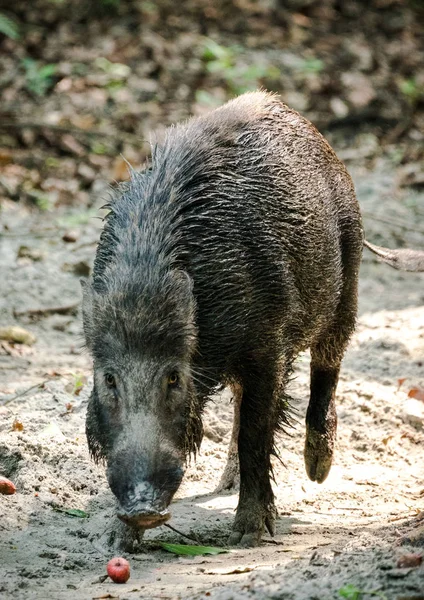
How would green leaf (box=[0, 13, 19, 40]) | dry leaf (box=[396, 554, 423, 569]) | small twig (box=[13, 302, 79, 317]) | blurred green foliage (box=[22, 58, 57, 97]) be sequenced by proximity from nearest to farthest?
dry leaf (box=[396, 554, 423, 569]), small twig (box=[13, 302, 79, 317]), blurred green foliage (box=[22, 58, 57, 97]), green leaf (box=[0, 13, 19, 40])

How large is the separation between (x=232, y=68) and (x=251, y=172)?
878cm

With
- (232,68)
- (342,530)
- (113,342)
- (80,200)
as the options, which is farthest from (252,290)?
(232,68)

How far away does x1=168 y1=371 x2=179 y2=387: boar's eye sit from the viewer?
4.43 m

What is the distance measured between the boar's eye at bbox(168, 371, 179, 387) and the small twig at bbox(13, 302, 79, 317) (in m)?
3.82

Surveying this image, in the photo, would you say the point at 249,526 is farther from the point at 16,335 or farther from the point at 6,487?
the point at 16,335

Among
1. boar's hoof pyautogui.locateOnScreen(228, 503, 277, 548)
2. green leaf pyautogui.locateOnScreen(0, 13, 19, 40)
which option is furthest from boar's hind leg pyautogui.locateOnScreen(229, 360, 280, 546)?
green leaf pyautogui.locateOnScreen(0, 13, 19, 40)

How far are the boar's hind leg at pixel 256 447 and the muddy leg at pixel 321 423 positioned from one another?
855 millimetres

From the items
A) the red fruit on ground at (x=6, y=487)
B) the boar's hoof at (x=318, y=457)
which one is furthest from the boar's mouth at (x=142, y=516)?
the boar's hoof at (x=318, y=457)

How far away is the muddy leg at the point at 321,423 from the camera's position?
5906 mm

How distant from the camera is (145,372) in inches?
170

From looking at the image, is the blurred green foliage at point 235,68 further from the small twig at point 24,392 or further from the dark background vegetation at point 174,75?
the small twig at point 24,392

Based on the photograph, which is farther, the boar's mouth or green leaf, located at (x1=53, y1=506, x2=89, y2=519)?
green leaf, located at (x1=53, y1=506, x2=89, y2=519)

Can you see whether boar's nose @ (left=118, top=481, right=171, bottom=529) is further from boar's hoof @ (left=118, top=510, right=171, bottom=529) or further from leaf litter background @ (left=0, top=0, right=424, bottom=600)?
leaf litter background @ (left=0, top=0, right=424, bottom=600)

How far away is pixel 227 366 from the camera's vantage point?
15.9 ft
